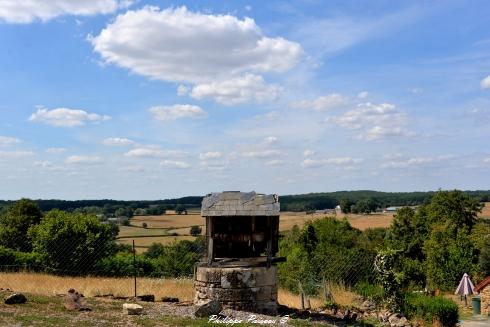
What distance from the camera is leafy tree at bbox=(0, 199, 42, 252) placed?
121ft

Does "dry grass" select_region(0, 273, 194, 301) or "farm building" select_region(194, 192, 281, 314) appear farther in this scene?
"dry grass" select_region(0, 273, 194, 301)

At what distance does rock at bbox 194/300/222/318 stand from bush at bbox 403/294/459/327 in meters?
7.76

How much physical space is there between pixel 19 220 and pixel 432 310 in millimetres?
31699

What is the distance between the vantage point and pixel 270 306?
47.7ft

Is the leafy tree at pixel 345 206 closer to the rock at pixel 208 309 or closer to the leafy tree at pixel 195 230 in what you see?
the leafy tree at pixel 195 230

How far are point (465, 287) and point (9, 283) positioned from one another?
2021 cm

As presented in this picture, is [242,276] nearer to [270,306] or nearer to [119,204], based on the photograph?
[270,306]

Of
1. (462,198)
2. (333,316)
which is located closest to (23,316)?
(333,316)

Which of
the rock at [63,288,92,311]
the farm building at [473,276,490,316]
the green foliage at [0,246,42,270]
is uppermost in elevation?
the rock at [63,288,92,311]

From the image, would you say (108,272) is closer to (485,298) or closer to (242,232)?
(242,232)

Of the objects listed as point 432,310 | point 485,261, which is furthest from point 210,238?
point 485,261

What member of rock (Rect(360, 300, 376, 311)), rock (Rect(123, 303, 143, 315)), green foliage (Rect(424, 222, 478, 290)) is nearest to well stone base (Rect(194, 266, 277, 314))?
rock (Rect(123, 303, 143, 315))

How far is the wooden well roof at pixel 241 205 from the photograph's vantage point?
1456 cm

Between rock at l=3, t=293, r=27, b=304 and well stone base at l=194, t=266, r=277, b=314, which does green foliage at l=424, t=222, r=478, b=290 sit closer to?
well stone base at l=194, t=266, r=277, b=314
